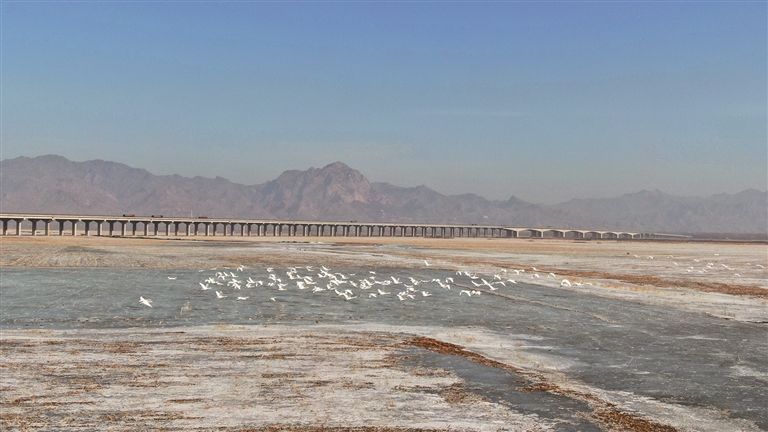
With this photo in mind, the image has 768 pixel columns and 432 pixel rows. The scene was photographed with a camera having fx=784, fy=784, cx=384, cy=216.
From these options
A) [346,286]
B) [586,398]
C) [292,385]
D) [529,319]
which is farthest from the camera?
[346,286]

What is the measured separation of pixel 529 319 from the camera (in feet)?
83.0

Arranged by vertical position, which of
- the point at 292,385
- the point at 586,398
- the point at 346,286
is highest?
the point at 586,398

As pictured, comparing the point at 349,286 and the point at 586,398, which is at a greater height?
the point at 586,398

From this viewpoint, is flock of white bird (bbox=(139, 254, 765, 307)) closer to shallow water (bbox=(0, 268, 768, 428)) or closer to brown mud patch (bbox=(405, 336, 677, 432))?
shallow water (bbox=(0, 268, 768, 428))

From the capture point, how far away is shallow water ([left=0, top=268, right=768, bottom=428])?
49.0 feet

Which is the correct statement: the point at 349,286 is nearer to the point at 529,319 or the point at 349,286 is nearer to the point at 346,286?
the point at 346,286

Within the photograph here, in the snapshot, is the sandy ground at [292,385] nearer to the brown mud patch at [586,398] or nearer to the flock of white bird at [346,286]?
the brown mud patch at [586,398]

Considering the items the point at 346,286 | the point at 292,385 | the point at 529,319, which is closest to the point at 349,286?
the point at 346,286

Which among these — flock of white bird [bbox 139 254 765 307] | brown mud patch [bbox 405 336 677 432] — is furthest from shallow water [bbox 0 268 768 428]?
brown mud patch [bbox 405 336 677 432]

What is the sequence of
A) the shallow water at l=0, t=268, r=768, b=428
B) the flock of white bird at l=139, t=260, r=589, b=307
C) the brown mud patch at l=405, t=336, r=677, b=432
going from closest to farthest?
the brown mud patch at l=405, t=336, r=677, b=432, the shallow water at l=0, t=268, r=768, b=428, the flock of white bird at l=139, t=260, r=589, b=307

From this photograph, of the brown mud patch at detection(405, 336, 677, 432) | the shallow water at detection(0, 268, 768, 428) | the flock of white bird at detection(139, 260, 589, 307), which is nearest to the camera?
the brown mud patch at detection(405, 336, 677, 432)

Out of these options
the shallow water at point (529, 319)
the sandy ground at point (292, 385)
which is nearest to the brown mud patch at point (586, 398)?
the sandy ground at point (292, 385)

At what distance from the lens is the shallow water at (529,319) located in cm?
1495

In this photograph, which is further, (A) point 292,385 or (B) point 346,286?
(B) point 346,286
